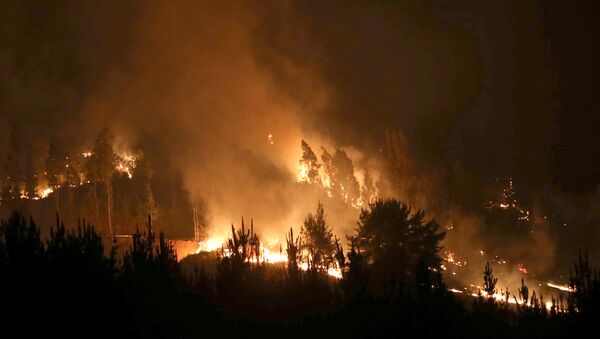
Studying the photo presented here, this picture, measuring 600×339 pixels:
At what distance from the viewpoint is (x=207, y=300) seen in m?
13.4

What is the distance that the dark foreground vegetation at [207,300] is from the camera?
23.7 feet

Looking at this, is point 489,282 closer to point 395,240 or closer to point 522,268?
point 395,240

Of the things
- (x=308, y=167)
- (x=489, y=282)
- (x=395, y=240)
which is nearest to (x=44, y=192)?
(x=308, y=167)

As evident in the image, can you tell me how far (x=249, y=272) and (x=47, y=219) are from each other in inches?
1656

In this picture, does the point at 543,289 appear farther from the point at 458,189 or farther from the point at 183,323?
the point at 183,323

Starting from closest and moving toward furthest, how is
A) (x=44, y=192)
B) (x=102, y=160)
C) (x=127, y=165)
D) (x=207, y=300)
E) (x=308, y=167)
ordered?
(x=207, y=300), (x=102, y=160), (x=44, y=192), (x=127, y=165), (x=308, y=167)

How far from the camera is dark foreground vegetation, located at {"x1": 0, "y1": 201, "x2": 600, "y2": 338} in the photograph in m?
7.24

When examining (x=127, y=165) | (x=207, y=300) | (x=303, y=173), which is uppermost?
(x=127, y=165)

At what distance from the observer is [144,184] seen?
2062 inches

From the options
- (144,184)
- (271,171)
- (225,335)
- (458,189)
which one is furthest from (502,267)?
(225,335)

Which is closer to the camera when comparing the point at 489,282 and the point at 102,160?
the point at 489,282

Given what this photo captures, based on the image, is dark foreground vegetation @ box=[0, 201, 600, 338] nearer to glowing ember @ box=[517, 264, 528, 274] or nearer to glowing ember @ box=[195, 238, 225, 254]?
glowing ember @ box=[195, 238, 225, 254]

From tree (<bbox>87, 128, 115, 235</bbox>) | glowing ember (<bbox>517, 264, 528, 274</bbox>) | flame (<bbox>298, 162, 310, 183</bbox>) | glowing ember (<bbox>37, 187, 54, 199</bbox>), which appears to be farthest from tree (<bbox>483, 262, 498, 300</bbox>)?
glowing ember (<bbox>37, 187, 54, 199</bbox>)

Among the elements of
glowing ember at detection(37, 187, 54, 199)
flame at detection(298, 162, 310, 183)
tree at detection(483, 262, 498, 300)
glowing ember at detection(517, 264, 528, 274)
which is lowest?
glowing ember at detection(517, 264, 528, 274)
